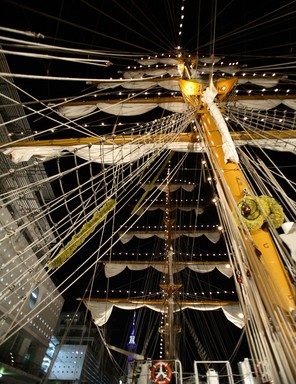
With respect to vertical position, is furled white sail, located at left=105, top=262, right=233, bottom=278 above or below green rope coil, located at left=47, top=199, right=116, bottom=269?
above

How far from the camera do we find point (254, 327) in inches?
70.6

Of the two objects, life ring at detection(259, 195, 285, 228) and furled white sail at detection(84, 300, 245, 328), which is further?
furled white sail at detection(84, 300, 245, 328)

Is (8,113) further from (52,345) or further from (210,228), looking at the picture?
(52,345)

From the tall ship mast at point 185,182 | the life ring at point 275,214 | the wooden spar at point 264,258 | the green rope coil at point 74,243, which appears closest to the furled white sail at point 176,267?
the tall ship mast at point 185,182

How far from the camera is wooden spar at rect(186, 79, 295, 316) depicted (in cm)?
170

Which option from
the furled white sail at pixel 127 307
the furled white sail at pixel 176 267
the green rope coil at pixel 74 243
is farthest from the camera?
the furled white sail at pixel 176 267

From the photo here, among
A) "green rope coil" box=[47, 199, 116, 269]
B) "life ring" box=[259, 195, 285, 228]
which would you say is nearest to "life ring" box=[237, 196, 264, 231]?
"life ring" box=[259, 195, 285, 228]

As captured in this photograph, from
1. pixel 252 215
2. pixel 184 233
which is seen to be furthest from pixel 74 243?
pixel 184 233

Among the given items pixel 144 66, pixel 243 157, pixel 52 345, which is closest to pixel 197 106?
pixel 243 157

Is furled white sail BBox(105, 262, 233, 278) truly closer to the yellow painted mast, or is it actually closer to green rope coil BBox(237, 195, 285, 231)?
the yellow painted mast

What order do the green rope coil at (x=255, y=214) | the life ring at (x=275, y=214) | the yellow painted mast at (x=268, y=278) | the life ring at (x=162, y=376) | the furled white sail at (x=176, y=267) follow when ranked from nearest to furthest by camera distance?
the yellow painted mast at (x=268, y=278) → the green rope coil at (x=255, y=214) → the life ring at (x=275, y=214) → the life ring at (x=162, y=376) → the furled white sail at (x=176, y=267)

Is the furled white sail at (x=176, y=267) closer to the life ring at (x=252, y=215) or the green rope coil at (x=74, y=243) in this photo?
the green rope coil at (x=74, y=243)

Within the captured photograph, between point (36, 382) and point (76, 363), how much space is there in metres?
18.4

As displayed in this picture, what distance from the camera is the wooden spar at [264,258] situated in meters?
1.70
